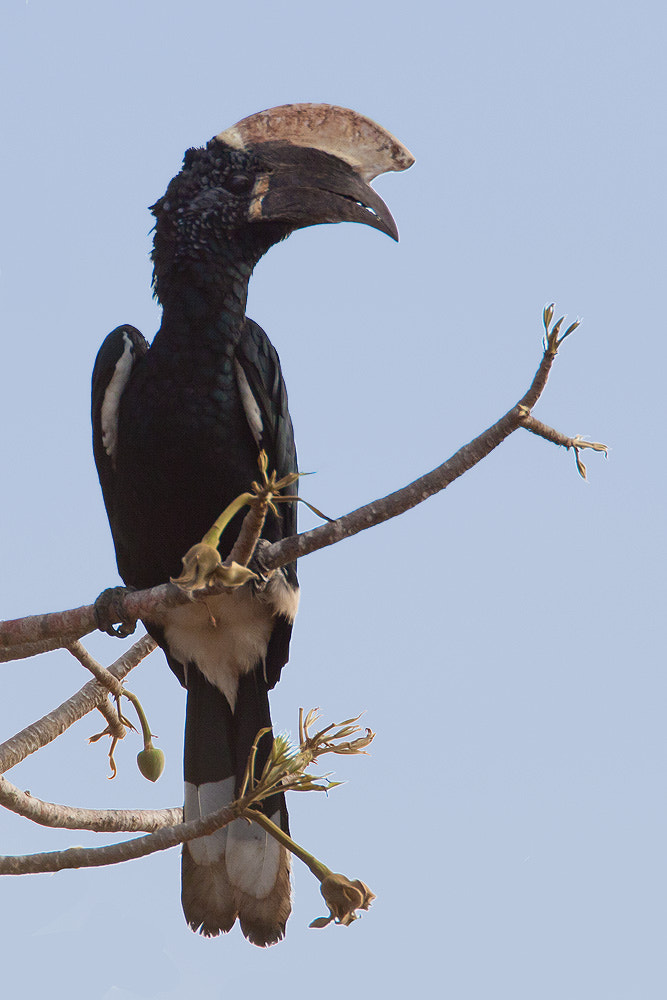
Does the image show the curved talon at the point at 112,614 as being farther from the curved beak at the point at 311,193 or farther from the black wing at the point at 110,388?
the curved beak at the point at 311,193

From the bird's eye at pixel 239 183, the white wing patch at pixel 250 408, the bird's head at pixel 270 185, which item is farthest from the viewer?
the bird's eye at pixel 239 183

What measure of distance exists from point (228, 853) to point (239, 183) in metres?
2.07

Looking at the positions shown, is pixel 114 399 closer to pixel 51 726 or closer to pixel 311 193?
pixel 311 193

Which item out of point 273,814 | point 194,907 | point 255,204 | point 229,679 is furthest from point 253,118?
point 194,907

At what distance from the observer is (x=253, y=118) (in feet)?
11.6

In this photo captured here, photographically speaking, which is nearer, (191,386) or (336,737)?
(336,737)

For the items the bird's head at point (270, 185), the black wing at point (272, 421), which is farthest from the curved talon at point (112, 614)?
the bird's head at point (270, 185)

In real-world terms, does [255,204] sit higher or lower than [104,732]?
higher

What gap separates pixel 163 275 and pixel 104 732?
143 cm

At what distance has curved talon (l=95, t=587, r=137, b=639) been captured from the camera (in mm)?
2477

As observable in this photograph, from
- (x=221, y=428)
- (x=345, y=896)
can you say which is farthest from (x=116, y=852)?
(x=221, y=428)

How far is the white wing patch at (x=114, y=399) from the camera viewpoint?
3.31m

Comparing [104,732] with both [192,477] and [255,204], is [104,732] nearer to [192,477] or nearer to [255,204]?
[192,477]

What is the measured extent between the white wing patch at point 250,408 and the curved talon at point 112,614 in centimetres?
69
